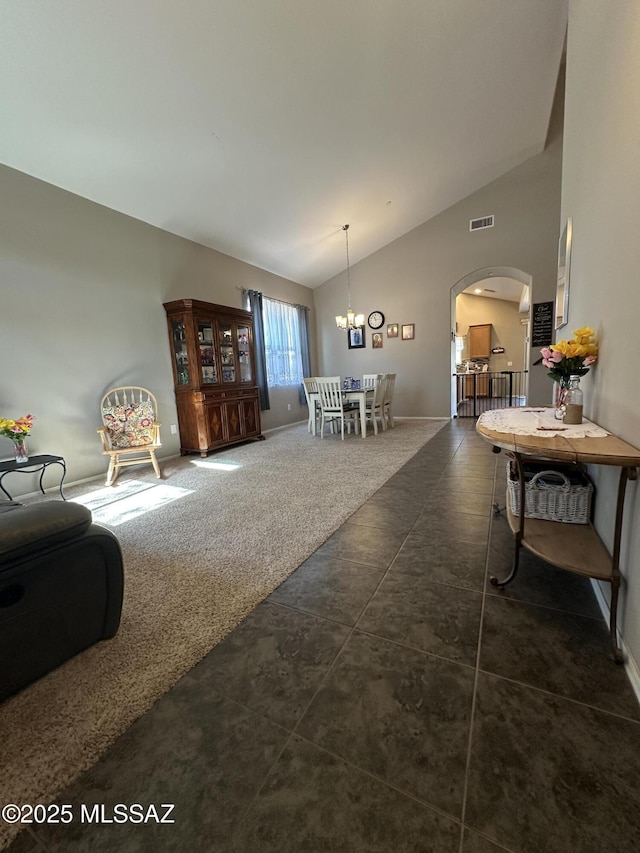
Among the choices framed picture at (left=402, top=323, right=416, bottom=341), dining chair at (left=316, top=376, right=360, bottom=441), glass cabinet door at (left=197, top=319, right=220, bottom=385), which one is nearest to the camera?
glass cabinet door at (left=197, top=319, right=220, bottom=385)

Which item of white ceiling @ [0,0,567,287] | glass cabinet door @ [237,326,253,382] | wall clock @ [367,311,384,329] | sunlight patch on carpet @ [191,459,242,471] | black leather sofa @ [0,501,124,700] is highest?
white ceiling @ [0,0,567,287]

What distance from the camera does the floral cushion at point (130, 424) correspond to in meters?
3.57

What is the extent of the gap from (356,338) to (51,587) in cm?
687

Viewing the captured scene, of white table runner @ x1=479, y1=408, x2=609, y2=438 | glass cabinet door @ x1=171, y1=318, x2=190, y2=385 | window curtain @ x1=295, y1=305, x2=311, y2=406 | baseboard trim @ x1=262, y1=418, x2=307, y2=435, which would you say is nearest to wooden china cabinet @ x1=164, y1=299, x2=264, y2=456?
glass cabinet door @ x1=171, y1=318, x2=190, y2=385

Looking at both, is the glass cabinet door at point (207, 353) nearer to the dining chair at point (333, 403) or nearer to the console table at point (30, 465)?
the dining chair at point (333, 403)

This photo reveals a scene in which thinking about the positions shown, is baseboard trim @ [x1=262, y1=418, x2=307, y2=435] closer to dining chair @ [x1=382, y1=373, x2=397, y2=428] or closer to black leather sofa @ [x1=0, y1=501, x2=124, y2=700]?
dining chair @ [x1=382, y1=373, x2=397, y2=428]

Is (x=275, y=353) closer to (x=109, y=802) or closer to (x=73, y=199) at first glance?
(x=73, y=199)

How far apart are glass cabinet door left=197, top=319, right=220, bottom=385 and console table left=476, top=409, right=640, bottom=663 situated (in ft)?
12.2

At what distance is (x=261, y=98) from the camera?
3023 millimetres

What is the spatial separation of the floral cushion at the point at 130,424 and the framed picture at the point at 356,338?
4720 millimetres

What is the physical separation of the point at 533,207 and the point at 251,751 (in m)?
7.36

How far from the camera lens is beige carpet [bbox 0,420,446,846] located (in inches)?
39.2

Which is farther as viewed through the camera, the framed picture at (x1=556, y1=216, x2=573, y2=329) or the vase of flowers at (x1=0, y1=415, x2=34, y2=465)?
the vase of flowers at (x1=0, y1=415, x2=34, y2=465)

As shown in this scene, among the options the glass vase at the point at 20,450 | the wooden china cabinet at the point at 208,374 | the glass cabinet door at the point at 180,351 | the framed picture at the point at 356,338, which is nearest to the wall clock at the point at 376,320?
the framed picture at the point at 356,338
